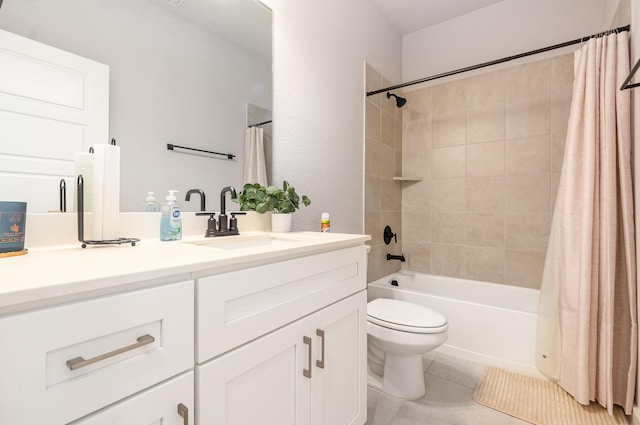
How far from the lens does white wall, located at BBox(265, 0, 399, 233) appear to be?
1601 millimetres

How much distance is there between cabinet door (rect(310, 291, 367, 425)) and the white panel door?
35.1 inches

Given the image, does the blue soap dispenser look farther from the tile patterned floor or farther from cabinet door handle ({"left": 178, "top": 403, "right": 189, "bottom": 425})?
the tile patterned floor

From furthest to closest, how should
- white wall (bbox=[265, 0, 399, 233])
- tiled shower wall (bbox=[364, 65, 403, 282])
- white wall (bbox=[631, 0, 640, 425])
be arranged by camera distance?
tiled shower wall (bbox=[364, 65, 403, 282]), white wall (bbox=[265, 0, 399, 233]), white wall (bbox=[631, 0, 640, 425])

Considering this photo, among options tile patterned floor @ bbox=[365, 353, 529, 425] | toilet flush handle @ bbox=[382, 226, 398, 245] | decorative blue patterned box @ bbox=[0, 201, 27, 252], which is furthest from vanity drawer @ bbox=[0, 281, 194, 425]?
toilet flush handle @ bbox=[382, 226, 398, 245]

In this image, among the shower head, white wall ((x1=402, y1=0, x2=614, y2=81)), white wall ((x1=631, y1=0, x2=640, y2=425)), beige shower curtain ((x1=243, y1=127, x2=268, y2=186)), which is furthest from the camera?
the shower head

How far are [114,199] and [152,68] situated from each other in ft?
1.72

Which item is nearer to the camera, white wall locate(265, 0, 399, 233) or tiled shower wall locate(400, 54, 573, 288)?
white wall locate(265, 0, 399, 233)

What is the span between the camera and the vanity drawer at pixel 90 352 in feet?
1.37

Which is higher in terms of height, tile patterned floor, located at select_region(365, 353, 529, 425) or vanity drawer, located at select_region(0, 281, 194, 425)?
vanity drawer, located at select_region(0, 281, 194, 425)

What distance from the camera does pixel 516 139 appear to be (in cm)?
227

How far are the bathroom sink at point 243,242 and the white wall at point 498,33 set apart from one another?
2.26 m

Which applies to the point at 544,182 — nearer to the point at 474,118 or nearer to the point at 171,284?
the point at 474,118

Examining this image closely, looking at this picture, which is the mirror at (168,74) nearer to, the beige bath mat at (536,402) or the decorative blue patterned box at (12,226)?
the decorative blue patterned box at (12,226)

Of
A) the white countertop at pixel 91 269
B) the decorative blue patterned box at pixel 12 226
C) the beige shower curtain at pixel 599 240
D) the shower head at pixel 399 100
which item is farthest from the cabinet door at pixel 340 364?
the shower head at pixel 399 100
